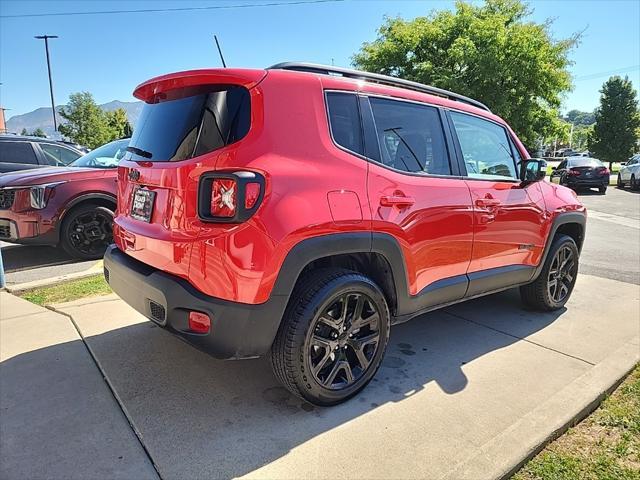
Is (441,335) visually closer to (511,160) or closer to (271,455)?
(511,160)

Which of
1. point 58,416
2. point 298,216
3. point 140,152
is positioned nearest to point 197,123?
point 140,152

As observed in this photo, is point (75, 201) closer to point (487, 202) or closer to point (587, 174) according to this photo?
point (487, 202)

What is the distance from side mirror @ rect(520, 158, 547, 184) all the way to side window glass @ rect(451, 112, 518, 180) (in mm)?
72

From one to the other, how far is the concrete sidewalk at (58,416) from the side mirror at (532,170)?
3.55 m

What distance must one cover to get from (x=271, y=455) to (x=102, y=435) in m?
0.90

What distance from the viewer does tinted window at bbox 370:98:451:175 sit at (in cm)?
285

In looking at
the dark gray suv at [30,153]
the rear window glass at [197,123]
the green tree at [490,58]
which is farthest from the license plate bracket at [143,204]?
the green tree at [490,58]

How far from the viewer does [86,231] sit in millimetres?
6043

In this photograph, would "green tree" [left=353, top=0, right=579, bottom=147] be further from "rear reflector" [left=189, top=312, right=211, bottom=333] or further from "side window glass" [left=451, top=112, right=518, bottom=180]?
"rear reflector" [left=189, top=312, right=211, bottom=333]

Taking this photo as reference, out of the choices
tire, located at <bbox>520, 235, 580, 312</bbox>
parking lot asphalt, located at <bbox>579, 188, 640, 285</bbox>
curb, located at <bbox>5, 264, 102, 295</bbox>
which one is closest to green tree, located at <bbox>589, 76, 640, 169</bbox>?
parking lot asphalt, located at <bbox>579, 188, 640, 285</bbox>

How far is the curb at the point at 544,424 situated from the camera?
7.09 feet

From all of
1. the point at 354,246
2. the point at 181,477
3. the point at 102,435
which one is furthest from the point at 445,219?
the point at 102,435

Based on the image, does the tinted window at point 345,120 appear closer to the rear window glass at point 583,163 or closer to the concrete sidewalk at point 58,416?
the concrete sidewalk at point 58,416

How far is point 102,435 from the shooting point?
2357 millimetres
